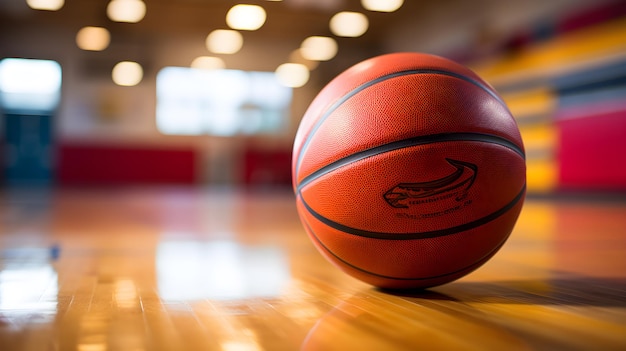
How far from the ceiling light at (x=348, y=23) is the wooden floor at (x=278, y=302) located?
772 cm

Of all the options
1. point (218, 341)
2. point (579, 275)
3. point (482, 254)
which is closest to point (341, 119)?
point (482, 254)

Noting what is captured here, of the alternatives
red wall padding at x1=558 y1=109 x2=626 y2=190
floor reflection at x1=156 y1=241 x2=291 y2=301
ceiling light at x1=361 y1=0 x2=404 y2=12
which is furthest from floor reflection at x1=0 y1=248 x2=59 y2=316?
ceiling light at x1=361 y1=0 x2=404 y2=12

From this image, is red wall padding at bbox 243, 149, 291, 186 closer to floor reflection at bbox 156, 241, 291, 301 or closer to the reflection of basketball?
floor reflection at bbox 156, 241, 291, 301

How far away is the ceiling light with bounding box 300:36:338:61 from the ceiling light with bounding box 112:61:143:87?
3.15 metres

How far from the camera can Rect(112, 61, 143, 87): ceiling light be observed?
12.2 metres

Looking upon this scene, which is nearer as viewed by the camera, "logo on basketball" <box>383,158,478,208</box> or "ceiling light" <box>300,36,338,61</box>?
"logo on basketball" <box>383,158,478,208</box>

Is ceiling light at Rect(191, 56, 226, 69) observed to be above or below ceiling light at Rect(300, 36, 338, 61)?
below

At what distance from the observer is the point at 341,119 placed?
125 centimetres

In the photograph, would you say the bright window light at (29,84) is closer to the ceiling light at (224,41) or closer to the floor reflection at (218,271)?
the ceiling light at (224,41)

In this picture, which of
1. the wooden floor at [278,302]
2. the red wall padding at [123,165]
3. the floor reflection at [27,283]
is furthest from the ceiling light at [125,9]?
the floor reflection at [27,283]

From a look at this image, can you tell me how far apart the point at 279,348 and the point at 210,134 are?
40.9 ft

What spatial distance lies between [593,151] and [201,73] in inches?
328

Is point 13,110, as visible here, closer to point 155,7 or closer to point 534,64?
point 155,7

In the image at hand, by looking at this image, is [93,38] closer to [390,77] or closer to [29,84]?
[29,84]
